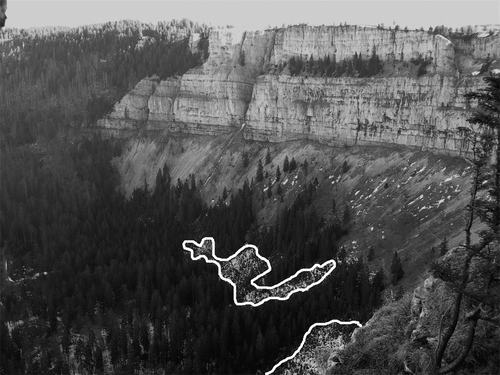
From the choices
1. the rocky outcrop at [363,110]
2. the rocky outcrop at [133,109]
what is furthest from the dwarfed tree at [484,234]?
the rocky outcrop at [133,109]

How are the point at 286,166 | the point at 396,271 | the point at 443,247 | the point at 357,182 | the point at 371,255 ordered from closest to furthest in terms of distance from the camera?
the point at 443,247, the point at 396,271, the point at 371,255, the point at 357,182, the point at 286,166

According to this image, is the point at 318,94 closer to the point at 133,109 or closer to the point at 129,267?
the point at 129,267

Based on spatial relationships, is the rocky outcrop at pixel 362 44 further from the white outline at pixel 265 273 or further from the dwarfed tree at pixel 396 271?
the white outline at pixel 265 273

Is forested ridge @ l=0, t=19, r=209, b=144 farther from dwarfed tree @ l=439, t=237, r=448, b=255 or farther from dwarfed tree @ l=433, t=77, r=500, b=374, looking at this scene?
dwarfed tree @ l=433, t=77, r=500, b=374

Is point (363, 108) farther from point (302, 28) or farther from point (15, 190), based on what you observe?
point (15, 190)

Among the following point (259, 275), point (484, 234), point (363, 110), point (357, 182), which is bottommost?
point (259, 275)

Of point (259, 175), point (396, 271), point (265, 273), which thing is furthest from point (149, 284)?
point (259, 175)
